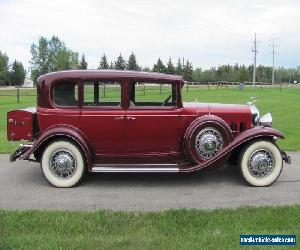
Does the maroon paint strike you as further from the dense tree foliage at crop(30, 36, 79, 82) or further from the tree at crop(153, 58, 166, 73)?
the dense tree foliage at crop(30, 36, 79, 82)

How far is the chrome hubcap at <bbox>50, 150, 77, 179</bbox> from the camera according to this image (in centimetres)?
757

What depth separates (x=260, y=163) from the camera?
24.8 feet

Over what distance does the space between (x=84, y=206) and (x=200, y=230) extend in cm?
182

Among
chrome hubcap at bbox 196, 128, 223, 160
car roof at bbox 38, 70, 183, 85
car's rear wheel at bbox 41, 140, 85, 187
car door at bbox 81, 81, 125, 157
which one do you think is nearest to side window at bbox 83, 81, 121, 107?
car door at bbox 81, 81, 125, 157

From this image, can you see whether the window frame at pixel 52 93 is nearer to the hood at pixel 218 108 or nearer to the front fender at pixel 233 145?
the hood at pixel 218 108

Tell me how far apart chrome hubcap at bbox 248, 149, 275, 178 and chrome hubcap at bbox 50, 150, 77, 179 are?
2703 mm

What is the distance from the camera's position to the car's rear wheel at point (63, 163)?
298 inches

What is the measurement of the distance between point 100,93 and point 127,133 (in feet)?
2.97

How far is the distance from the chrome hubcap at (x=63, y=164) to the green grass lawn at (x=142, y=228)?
5.53ft

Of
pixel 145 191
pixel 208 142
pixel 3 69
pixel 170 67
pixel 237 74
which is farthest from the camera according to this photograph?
pixel 237 74

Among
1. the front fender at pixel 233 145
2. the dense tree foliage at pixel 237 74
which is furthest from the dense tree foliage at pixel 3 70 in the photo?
the front fender at pixel 233 145

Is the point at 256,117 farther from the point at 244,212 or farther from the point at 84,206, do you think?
the point at 84,206

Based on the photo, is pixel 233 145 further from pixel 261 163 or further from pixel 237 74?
pixel 237 74

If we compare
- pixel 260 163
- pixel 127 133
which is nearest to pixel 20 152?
pixel 127 133
